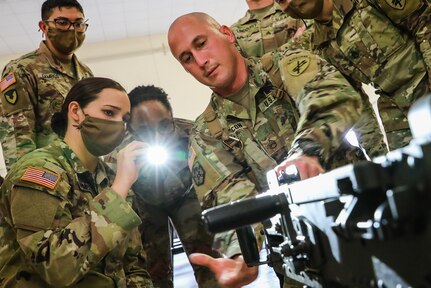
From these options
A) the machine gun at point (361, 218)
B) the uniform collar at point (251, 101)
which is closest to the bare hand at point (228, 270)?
the machine gun at point (361, 218)

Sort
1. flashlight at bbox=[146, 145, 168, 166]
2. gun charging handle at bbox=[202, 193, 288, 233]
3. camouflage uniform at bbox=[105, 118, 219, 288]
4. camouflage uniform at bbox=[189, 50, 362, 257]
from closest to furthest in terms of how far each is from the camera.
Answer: gun charging handle at bbox=[202, 193, 288, 233] < camouflage uniform at bbox=[189, 50, 362, 257] < flashlight at bbox=[146, 145, 168, 166] < camouflage uniform at bbox=[105, 118, 219, 288]

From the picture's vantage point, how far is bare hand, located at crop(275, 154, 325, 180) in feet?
3.37

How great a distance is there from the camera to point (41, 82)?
8.35 ft

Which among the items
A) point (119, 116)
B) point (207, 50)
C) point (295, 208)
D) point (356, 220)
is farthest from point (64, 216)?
point (356, 220)

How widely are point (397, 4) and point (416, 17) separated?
0.09 m

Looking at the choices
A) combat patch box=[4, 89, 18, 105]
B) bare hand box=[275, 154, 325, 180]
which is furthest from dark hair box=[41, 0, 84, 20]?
bare hand box=[275, 154, 325, 180]

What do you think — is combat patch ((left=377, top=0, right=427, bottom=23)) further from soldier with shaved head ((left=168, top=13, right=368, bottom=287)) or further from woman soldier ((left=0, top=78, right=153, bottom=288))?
woman soldier ((left=0, top=78, right=153, bottom=288))

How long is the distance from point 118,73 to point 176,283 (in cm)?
369

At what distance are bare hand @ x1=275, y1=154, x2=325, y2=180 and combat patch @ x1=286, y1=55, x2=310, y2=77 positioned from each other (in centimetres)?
56

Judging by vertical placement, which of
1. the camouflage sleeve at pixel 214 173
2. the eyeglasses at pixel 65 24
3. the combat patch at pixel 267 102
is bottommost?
the camouflage sleeve at pixel 214 173

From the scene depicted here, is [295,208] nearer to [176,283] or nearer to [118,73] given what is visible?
[176,283]

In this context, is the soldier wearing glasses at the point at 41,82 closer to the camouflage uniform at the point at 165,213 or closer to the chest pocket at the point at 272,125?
the camouflage uniform at the point at 165,213

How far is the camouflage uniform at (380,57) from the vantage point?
5.88 feet

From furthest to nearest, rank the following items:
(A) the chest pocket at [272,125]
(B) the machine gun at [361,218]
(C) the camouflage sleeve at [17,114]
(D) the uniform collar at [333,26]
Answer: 1. (C) the camouflage sleeve at [17,114]
2. (D) the uniform collar at [333,26]
3. (A) the chest pocket at [272,125]
4. (B) the machine gun at [361,218]
